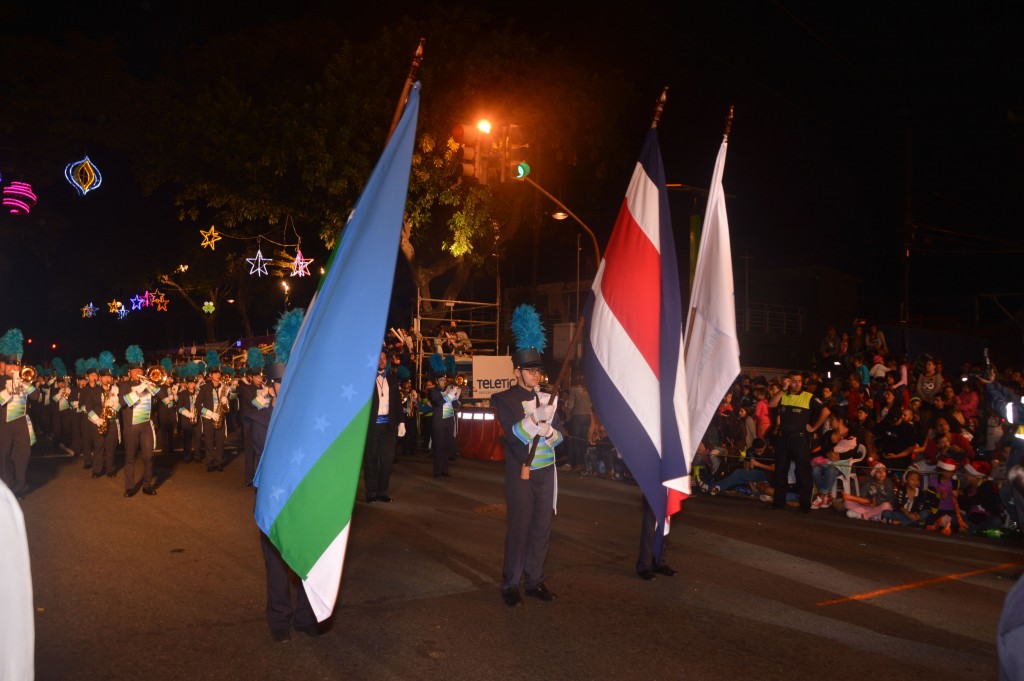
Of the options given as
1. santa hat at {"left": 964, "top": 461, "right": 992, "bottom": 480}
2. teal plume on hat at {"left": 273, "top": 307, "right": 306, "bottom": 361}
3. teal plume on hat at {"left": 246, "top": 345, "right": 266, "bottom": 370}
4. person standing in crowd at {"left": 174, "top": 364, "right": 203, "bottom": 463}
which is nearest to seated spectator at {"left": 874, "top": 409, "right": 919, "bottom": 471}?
santa hat at {"left": 964, "top": 461, "right": 992, "bottom": 480}

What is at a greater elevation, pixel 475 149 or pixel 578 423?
pixel 475 149

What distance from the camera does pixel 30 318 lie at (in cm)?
5397

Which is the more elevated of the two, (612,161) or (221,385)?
(612,161)

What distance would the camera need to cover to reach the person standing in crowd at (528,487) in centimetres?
645

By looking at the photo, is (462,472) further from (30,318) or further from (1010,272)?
(30,318)

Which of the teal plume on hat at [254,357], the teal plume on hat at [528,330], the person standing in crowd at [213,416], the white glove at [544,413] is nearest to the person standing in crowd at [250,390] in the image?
the teal plume on hat at [254,357]

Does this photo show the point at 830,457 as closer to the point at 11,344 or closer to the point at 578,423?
the point at 578,423

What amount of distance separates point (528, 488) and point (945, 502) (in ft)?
24.0

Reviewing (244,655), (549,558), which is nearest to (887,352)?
(549,558)

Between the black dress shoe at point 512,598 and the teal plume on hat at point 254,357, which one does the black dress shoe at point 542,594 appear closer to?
the black dress shoe at point 512,598

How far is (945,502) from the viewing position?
1102cm

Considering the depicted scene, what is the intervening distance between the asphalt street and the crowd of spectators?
752mm

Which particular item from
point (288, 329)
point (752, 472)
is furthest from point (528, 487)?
point (752, 472)

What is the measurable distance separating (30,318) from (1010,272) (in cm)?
5563
